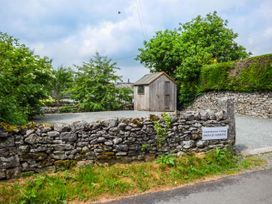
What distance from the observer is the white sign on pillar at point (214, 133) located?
22.8ft

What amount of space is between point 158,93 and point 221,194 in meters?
16.0

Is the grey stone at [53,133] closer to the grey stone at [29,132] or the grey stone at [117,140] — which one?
the grey stone at [29,132]

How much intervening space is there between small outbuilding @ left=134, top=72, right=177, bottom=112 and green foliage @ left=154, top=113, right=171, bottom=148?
544 inches

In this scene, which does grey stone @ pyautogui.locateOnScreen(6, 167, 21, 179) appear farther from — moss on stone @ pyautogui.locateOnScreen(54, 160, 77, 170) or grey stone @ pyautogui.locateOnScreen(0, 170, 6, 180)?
moss on stone @ pyautogui.locateOnScreen(54, 160, 77, 170)

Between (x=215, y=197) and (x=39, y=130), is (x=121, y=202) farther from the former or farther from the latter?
(x=39, y=130)

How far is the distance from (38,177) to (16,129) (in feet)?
3.67

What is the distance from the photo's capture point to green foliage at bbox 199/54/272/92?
14.9 meters

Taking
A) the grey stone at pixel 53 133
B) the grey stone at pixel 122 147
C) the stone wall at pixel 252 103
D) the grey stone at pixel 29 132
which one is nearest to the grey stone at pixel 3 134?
the grey stone at pixel 29 132

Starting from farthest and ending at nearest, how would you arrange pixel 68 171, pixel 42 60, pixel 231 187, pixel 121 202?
pixel 42 60
pixel 68 171
pixel 231 187
pixel 121 202

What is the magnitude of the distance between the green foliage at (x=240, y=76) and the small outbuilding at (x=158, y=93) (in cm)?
243

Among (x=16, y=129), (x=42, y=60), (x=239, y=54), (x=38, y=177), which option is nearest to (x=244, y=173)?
(x=38, y=177)

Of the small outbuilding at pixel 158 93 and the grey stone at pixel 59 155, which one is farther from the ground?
the small outbuilding at pixel 158 93

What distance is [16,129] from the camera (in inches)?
211

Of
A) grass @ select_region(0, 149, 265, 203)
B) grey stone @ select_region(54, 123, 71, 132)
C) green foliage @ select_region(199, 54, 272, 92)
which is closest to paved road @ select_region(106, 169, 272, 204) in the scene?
grass @ select_region(0, 149, 265, 203)
